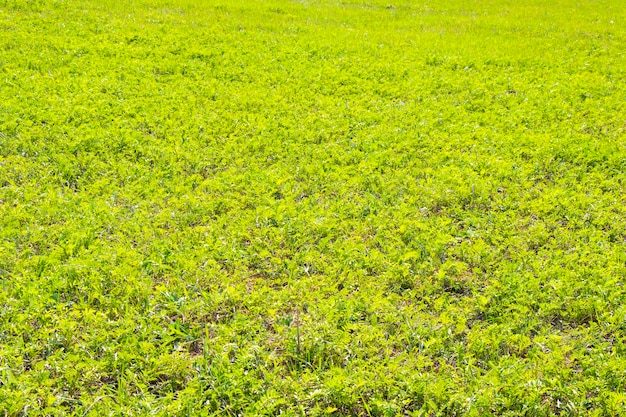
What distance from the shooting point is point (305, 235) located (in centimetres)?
633

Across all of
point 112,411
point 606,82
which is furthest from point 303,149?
point 606,82

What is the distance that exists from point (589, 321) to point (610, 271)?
835 mm

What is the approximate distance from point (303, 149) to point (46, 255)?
13.2ft

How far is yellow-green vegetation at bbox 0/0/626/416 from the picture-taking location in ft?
14.2

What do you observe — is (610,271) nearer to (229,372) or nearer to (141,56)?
(229,372)

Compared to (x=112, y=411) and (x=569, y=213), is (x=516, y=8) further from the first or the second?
(x=112, y=411)

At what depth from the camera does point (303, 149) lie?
8.48 metres

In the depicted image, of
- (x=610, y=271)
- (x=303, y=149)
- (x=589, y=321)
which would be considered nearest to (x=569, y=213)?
(x=610, y=271)

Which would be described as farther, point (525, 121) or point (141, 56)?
point (141, 56)

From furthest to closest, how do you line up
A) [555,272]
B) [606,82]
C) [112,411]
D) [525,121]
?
1. [606,82]
2. [525,121]
3. [555,272]
4. [112,411]

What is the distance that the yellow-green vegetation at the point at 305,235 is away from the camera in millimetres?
4340

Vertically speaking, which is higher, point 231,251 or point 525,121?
point 525,121

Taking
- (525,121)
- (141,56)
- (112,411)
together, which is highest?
(141,56)

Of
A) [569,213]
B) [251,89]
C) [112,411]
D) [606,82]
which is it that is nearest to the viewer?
[112,411]
